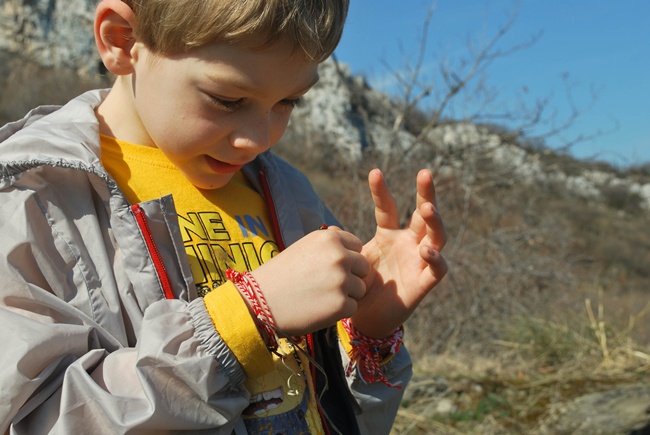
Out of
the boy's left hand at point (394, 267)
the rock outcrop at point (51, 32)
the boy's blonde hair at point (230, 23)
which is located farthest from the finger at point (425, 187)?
the rock outcrop at point (51, 32)

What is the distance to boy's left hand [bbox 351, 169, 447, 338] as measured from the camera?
1.12 meters

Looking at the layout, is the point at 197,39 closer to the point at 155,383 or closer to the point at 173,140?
the point at 173,140

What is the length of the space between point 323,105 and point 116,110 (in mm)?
17218

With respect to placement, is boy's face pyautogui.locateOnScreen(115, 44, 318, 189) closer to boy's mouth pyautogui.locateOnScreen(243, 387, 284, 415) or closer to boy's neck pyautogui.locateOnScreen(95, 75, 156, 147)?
boy's neck pyautogui.locateOnScreen(95, 75, 156, 147)

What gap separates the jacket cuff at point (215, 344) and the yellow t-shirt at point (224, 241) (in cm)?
7

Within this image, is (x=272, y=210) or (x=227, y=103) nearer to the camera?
(x=227, y=103)

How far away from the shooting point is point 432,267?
1098 mm

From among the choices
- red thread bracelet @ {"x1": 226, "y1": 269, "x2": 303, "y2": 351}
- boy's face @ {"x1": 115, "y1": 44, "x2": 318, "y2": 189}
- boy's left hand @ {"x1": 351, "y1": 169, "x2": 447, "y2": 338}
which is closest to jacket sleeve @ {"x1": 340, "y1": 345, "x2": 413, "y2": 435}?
boy's left hand @ {"x1": 351, "y1": 169, "x2": 447, "y2": 338}

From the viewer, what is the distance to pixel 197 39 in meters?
0.95

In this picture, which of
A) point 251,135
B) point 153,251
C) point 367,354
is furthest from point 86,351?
point 367,354

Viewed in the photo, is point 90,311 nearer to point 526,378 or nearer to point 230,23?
point 230,23

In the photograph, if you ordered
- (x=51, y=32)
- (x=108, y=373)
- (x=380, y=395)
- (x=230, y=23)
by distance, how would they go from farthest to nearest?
(x=51, y=32), (x=380, y=395), (x=230, y=23), (x=108, y=373)

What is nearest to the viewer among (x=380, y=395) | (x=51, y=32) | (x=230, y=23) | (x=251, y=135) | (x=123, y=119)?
(x=230, y=23)

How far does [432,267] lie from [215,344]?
52 centimetres
